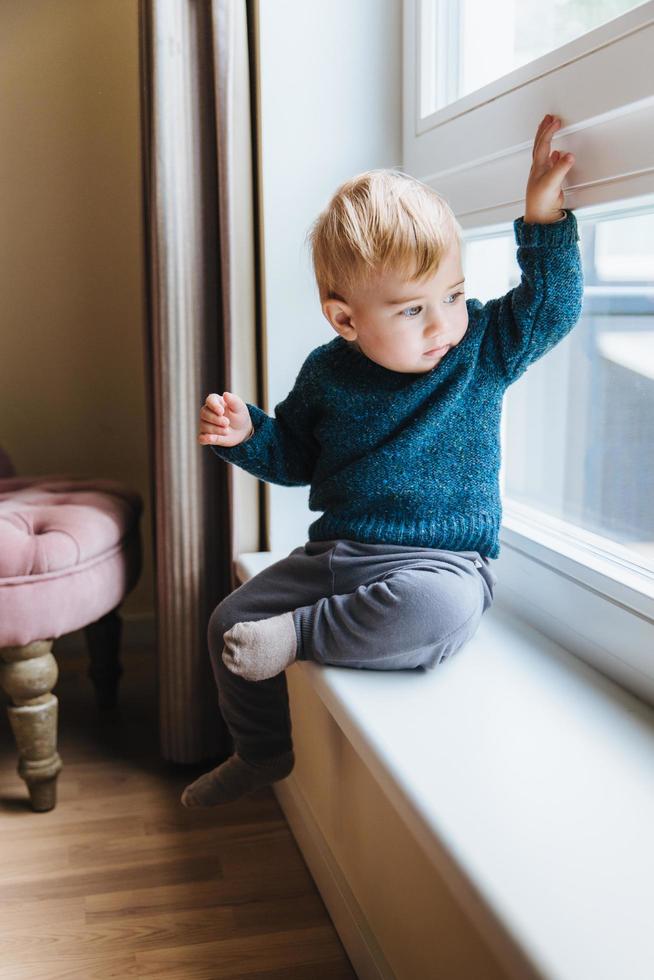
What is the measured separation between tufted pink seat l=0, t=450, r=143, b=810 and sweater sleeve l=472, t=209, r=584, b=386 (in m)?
0.79

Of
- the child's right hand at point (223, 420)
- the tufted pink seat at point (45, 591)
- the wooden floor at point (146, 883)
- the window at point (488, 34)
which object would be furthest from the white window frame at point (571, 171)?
the tufted pink seat at point (45, 591)

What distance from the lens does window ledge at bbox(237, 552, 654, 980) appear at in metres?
0.65

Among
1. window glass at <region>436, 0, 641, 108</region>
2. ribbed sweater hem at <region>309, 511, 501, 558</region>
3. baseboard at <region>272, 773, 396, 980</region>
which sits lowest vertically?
baseboard at <region>272, 773, 396, 980</region>

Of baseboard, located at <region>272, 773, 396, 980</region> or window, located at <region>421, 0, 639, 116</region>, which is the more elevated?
window, located at <region>421, 0, 639, 116</region>

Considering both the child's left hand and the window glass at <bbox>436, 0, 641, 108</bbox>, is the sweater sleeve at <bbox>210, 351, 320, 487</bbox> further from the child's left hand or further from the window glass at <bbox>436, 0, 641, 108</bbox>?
the window glass at <bbox>436, 0, 641, 108</bbox>

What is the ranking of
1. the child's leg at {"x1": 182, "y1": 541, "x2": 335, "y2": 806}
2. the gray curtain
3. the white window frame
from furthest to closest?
the gray curtain
the child's leg at {"x1": 182, "y1": 541, "x2": 335, "y2": 806}
the white window frame

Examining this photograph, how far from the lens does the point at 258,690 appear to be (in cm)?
121

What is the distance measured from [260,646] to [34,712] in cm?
67

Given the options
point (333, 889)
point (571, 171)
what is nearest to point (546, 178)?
point (571, 171)

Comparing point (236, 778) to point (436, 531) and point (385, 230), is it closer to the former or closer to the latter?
point (436, 531)

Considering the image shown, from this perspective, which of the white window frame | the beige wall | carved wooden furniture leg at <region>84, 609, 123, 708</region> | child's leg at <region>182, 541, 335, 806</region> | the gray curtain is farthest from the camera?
the beige wall

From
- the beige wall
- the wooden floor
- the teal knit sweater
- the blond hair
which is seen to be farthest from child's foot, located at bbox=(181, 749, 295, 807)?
the beige wall

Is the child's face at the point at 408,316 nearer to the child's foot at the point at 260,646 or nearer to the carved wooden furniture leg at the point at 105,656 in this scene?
the child's foot at the point at 260,646

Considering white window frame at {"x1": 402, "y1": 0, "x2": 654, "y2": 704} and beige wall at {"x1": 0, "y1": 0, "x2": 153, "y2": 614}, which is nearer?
white window frame at {"x1": 402, "y1": 0, "x2": 654, "y2": 704}
